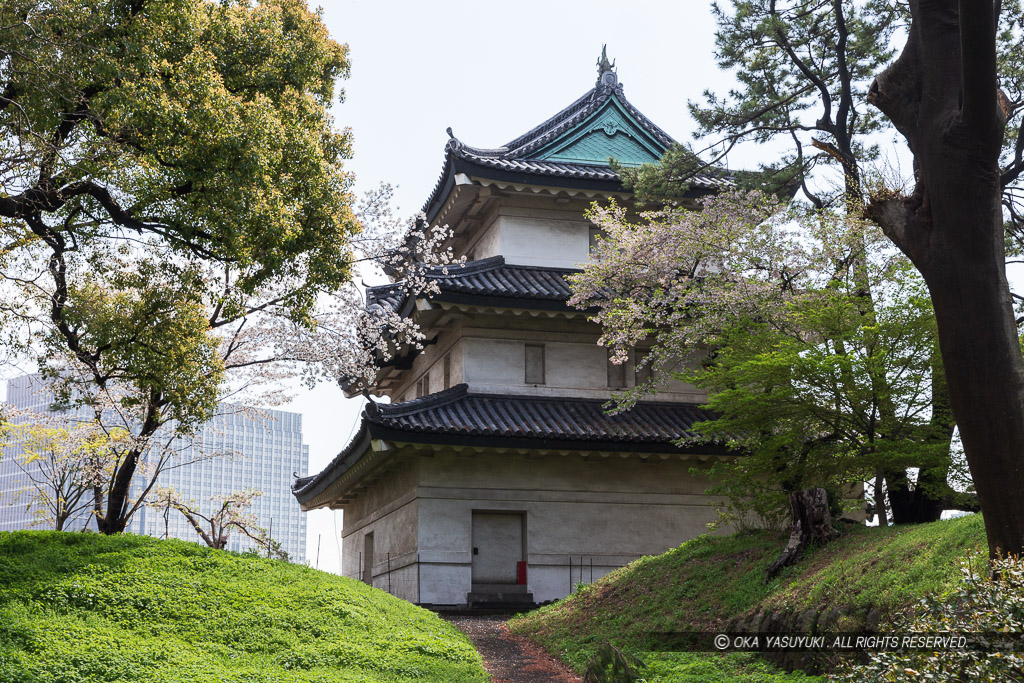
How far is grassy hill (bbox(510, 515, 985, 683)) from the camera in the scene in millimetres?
10477

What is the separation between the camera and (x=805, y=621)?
11.1 meters

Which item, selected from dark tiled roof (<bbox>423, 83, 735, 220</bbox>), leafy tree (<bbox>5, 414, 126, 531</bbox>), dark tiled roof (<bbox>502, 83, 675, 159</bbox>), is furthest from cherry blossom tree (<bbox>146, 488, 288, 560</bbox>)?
dark tiled roof (<bbox>502, 83, 675, 159</bbox>)

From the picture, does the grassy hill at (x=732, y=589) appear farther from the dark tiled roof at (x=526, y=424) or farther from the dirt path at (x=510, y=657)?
the dark tiled roof at (x=526, y=424)

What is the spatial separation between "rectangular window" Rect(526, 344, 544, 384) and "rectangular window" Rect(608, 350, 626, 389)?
5.81 feet

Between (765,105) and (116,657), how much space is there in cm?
1604

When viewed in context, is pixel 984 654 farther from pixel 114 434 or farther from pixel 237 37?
pixel 114 434


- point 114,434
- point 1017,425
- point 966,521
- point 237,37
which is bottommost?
point 966,521

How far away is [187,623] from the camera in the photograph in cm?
1123

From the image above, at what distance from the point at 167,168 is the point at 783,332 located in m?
10.3

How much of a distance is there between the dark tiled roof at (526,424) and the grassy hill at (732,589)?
327cm

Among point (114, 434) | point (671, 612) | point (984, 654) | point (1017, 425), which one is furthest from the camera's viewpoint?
point (114, 434)

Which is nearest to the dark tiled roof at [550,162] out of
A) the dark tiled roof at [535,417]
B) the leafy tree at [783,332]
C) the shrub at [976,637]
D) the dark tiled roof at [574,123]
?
the dark tiled roof at [574,123]

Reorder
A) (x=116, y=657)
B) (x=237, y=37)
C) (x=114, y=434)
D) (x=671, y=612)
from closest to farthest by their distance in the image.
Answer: (x=116, y=657)
(x=237, y=37)
(x=671, y=612)
(x=114, y=434)

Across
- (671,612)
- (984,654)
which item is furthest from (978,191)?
(671,612)
